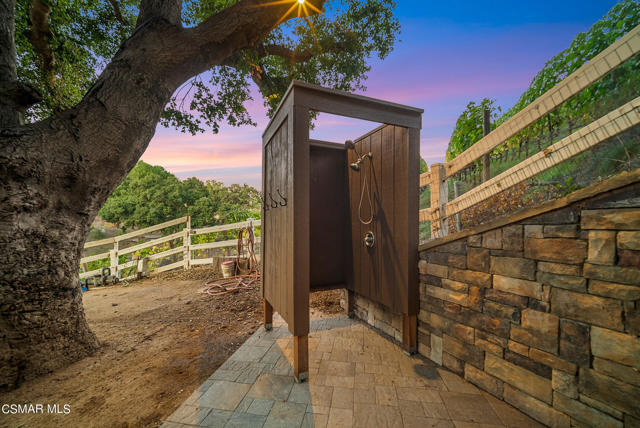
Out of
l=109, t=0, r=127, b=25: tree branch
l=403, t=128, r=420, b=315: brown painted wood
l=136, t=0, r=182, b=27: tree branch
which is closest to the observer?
l=403, t=128, r=420, b=315: brown painted wood

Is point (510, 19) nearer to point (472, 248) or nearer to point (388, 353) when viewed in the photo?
point (472, 248)

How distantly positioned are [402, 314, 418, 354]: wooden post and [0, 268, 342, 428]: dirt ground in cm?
132

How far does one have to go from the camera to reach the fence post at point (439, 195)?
2.68 metres

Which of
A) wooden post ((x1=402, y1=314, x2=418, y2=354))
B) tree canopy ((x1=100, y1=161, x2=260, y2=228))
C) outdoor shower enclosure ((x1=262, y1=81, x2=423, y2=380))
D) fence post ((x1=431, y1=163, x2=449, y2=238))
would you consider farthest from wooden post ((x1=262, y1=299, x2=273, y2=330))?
tree canopy ((x1=100, y1=161, x2=260, y2=228))

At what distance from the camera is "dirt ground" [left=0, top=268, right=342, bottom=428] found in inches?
58.4

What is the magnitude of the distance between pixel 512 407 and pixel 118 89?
14.1ft

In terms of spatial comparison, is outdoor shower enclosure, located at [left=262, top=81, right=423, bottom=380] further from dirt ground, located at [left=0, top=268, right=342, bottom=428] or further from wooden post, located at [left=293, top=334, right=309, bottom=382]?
dirt ground, located at [left=0, top=268, right=342, bottom=428]

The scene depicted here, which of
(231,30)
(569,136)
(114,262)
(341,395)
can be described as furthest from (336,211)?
(114,262)

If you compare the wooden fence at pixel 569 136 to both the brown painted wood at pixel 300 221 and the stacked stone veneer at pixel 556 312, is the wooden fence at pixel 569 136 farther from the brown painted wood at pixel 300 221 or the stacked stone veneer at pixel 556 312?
the brown painted wood at pixel 300 221

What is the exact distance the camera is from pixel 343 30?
490 centimetres

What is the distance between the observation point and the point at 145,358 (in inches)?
82.9

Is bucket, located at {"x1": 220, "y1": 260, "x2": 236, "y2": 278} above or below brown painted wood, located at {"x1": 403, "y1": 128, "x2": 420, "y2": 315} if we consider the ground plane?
below

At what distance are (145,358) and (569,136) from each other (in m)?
3.84

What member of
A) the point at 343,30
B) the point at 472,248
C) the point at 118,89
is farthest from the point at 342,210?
the point at 343,30
